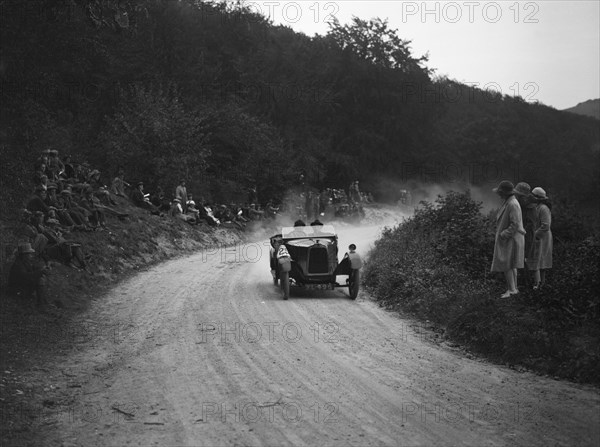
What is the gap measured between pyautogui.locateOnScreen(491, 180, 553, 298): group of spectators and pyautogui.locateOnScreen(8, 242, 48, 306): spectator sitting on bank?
28.9ft

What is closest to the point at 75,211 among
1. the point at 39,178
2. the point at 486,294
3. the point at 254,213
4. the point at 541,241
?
the point at 39,178

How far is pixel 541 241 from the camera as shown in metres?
11.4

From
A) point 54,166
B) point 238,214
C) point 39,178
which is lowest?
point 238,214

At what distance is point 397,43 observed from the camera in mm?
63875

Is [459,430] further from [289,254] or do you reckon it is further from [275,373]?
[289,254]

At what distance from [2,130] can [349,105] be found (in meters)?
50.8

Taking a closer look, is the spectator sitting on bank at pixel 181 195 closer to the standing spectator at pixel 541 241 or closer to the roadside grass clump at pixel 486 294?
the roadside grass clump at pixel 486 294

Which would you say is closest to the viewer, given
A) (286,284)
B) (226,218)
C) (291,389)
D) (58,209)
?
(291,389)

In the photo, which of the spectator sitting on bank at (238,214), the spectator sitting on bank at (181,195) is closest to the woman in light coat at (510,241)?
the spectator sitting on bank at (181,195)

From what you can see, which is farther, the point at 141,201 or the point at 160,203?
the point at 160,203

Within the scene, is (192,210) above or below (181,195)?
below

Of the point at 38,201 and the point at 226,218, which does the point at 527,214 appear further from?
the point at 226,218

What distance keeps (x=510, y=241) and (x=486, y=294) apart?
1140 millimetres

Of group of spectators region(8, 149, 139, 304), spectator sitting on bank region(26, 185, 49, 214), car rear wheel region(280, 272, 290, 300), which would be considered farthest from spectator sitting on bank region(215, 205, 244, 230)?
car rear wheel region(280, 272, 290, 300)
